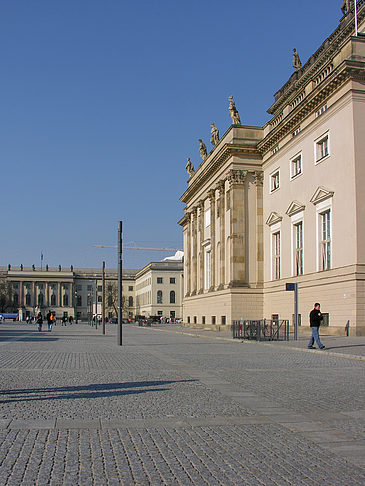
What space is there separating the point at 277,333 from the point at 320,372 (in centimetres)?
1550

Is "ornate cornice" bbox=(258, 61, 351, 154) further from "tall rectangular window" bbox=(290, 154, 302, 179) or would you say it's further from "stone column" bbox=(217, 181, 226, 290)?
"stone column" bbox=(217, 181, 226, 290)

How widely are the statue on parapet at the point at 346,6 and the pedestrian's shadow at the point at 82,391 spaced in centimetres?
3916

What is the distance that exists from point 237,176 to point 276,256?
756 cm

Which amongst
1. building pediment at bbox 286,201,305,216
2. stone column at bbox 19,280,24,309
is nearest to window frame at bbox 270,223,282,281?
building pediment at bbox 286,201,305,216

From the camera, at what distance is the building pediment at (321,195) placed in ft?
117

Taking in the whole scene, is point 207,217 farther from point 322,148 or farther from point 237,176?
point 322,148

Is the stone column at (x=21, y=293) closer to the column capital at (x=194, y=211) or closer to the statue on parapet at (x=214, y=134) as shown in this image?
the column capital at (x=194, y=211)

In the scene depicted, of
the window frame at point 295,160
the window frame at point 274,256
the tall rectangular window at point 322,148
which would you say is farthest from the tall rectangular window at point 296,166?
the window frame at point 274,256

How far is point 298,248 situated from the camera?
41.5 meters

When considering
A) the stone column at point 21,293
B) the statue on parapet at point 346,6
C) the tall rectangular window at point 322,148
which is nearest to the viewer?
the tall rectangular window at point 322,148

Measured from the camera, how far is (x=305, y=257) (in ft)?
130

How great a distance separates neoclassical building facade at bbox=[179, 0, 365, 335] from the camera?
107 feet

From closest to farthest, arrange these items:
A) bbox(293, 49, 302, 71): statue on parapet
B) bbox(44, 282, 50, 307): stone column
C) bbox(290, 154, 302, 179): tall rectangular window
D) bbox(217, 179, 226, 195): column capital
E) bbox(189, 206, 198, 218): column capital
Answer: bbox(290, 154, 302, 179): tall rectangular window → bbox(293, 49, 302, 71): statue on parapet → bbox(217, 179, 226, 195): column capital → bbox(189, 206, 198, 218): column capital → bbox(44, 282, 50, 307): stone column

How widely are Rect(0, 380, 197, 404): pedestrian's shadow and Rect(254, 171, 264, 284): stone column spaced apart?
37.1 metres
